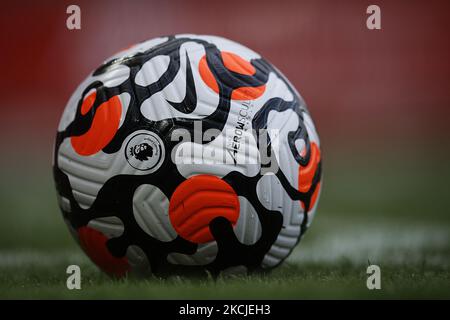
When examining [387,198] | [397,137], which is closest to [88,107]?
[387,198]

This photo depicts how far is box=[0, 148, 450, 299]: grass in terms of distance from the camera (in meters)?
3.04

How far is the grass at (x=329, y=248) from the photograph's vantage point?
3.04 metres

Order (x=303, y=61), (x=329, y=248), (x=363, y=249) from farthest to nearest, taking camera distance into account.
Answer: (x=303, y=61) < (x=329, y=248) < (x=363, y=249)

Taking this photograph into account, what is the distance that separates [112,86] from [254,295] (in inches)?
53.3

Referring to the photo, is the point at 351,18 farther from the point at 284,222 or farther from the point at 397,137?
the point at 284,222

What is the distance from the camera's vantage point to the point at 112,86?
330 cm

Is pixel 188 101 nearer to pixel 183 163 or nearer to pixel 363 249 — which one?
pixel 183 163

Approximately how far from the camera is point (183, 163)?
122 inches

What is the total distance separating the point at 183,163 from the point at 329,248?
2.87 metres

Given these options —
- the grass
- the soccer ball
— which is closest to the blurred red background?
the grass

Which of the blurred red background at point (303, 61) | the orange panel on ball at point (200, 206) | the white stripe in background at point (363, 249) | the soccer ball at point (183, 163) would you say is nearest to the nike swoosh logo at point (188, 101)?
the soccer ball at point (183, 163)

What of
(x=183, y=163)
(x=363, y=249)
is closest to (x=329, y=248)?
(x=363, y=249)

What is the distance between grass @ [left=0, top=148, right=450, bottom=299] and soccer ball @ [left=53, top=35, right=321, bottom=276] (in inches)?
7.6

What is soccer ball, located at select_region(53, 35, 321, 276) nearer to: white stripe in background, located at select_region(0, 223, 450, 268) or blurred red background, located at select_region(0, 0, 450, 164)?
white stripe in background, located at select_region(0, 223, 450, 268)
